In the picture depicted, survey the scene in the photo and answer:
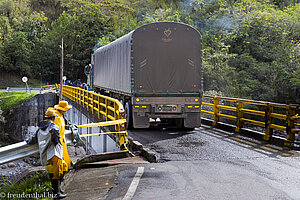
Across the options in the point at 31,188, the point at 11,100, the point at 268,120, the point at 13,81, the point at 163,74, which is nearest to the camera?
the point at 31,188

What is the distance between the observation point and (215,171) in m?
7.12

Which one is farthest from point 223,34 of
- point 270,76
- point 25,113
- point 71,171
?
point 71,171

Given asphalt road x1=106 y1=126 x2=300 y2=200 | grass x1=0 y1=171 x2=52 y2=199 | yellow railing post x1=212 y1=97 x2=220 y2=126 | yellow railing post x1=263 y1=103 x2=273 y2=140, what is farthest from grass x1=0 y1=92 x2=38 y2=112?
grass x1=0 y1=171 x2=52 y2=199

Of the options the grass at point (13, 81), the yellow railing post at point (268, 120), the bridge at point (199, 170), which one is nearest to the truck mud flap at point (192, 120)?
the bridge at point (199, 170)

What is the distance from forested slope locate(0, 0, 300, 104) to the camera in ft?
103

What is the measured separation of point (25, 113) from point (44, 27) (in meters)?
40.0

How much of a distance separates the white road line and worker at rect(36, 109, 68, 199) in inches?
46.8

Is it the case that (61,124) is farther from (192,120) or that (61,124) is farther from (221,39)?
(221,39)

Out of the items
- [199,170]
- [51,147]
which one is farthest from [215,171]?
[51,147]

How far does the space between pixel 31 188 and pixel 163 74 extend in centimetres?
735

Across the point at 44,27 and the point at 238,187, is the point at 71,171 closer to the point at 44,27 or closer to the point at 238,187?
the point at 238,187

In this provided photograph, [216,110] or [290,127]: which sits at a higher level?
[216,110]

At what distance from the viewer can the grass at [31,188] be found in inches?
238

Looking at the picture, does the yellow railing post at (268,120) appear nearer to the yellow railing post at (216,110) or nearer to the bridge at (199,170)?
the bridge at (199,170)
